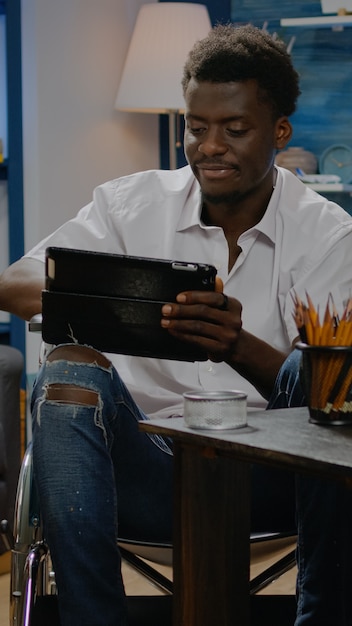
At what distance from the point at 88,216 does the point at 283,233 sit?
1.16 feet

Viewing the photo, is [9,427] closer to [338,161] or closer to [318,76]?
[338,161]

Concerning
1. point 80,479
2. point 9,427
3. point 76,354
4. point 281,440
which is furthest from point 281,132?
point 9,427

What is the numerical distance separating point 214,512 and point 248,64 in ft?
2.81

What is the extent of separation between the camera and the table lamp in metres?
3.51

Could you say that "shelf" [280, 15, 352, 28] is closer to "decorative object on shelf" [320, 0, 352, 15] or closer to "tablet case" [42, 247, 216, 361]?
"decorative object on shelf" [320, 0, 352, 15]

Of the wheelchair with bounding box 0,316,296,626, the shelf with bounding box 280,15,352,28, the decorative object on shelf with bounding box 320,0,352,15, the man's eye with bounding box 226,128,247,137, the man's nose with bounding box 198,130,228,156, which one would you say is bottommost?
the wheelchair with bounding box 0,316,296,626

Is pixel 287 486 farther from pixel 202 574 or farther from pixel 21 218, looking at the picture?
pixel 21 218

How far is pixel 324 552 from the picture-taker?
1.35m

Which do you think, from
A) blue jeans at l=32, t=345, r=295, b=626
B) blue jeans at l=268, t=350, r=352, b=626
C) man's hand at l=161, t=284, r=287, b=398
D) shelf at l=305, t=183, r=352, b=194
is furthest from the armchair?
blue jeans at l=268, t=350, r=352, b=626

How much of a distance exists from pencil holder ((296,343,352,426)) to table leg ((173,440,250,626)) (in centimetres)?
12

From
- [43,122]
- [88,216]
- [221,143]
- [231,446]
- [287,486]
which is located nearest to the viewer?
[231,446]

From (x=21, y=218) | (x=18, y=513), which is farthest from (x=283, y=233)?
(x=21, y=218)

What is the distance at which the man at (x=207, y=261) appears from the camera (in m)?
1.42

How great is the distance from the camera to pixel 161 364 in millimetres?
1860
